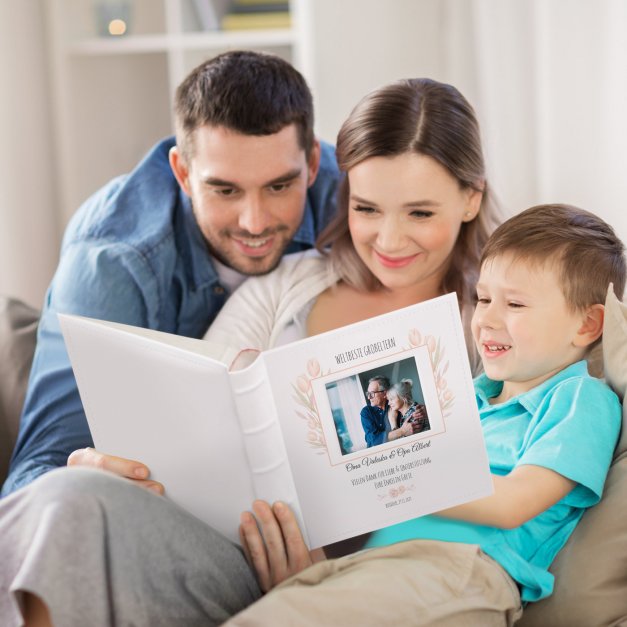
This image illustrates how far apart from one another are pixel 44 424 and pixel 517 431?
33.9 inches

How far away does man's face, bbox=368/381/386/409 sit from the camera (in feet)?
3.73

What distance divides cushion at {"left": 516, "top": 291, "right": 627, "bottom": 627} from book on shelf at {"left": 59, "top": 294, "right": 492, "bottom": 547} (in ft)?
0.62

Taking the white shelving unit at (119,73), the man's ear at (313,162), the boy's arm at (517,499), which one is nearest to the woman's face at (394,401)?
the boy's arm at (517,499)

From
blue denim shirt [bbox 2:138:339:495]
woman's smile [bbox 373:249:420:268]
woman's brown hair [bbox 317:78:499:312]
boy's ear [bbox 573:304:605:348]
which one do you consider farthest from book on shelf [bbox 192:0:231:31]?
boy's ear [bbox 573:304:605:348]

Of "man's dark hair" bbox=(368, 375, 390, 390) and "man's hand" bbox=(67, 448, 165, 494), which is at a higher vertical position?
"man's dark hair" bbox=(368, 375, 390, 390)

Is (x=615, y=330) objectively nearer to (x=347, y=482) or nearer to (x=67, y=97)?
(x=347, y=482)

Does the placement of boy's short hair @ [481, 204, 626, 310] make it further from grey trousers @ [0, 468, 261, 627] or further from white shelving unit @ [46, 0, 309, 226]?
white shelving unit @ [46, 0, 309, 226]

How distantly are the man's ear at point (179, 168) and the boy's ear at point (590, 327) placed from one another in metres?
0.86

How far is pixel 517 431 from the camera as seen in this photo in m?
1.34

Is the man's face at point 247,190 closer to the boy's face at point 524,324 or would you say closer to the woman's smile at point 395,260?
the woman's smile at point 395,260

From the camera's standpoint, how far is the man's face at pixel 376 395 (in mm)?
1136

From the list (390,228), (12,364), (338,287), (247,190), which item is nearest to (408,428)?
(390,228)

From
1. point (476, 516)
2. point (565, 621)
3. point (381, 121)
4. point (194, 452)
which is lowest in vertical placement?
point (565, 621)

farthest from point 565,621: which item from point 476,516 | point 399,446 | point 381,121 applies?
point 381,121
